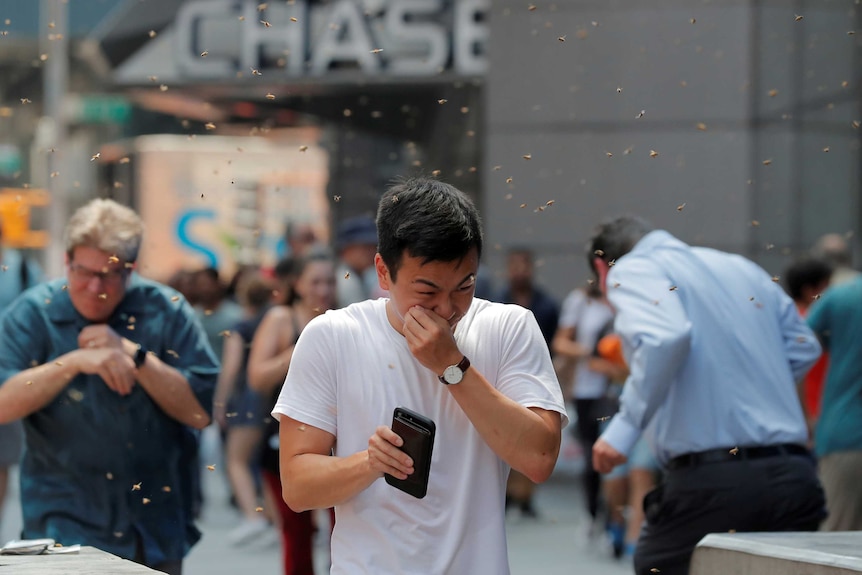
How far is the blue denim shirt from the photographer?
491 cm

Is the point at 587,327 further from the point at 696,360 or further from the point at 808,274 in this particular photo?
the point at 696,360

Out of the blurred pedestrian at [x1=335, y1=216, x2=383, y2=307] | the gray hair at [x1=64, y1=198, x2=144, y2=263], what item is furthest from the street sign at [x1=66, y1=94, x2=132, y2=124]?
the gray hair at [x1=64, y1=198, x2=144, y2=263]

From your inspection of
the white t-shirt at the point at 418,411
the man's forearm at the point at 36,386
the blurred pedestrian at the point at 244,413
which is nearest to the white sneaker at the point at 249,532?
the blurred pedestrian at the point at 244,413

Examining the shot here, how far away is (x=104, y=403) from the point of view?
494 centimetres

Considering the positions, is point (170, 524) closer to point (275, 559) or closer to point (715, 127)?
point (275, 559)

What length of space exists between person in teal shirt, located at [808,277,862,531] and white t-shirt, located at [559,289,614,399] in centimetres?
301

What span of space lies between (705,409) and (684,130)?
791 cm

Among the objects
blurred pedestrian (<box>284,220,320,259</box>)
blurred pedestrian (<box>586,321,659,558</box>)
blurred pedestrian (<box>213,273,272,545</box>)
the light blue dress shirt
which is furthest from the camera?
blurred pedestrian (<box>284,220,320,259</box>)

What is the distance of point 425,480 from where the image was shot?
9.95ft

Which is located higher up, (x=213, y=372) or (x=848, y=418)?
(x=213, y=372)

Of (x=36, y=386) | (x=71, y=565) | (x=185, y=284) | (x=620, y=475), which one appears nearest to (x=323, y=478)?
(x=71, y=565)

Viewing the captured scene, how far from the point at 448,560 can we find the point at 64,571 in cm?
103

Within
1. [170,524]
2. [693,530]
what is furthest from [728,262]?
[170,524]

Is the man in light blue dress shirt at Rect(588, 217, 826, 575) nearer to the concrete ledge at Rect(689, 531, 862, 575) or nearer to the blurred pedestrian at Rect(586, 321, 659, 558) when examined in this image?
the concrete ledge at Rect(689, 531, 862, 575)
